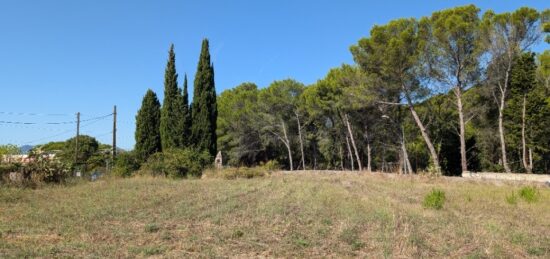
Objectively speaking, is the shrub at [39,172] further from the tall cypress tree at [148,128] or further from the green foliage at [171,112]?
the tall cypress tree at [148,128]

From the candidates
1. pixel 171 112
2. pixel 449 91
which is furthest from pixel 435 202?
pixel 171 112

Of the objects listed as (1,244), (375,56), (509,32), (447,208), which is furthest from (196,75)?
(1,244)

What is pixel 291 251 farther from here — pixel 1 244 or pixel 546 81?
pixel 546 81

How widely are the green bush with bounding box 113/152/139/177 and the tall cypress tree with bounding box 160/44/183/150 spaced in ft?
12.4

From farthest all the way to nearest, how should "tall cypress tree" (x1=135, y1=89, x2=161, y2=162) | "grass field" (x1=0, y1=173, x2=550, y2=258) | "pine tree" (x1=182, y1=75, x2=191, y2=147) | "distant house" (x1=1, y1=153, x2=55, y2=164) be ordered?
"tall cypress tree" (x1=135, y1=89, x2=161, y2=162), "pine tree" (x1=182, y1=75, x2=191, y2=147), "distant house" (x1=1, y1=153, x2=55, y2=164), "grass field" (x1=0, y1=173, x2=550, y2=258)

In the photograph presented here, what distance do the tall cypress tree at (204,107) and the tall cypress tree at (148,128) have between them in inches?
110

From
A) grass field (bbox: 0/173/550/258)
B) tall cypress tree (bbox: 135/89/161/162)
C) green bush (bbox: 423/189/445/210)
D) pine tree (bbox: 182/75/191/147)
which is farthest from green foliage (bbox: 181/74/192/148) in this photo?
green bush (bbox: 423/189/445/210)

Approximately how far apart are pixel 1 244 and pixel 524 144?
87.2 feet

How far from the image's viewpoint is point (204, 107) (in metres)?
30.6

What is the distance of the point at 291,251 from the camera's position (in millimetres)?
5590

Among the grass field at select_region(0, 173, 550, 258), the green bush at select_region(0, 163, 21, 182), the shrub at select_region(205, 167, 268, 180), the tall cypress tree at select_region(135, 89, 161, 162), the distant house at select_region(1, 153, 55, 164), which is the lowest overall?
the grass field at select_region(0, 173, 550, 258)

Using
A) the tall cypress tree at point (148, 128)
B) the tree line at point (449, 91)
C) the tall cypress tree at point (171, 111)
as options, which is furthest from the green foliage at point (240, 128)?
the tall cypress tree at point (171, 111)

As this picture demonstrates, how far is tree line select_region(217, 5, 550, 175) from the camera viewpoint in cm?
2417

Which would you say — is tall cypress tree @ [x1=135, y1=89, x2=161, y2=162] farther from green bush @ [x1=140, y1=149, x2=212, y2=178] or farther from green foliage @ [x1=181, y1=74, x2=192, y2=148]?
green bush @ [x1=140, y1=149, x2=212, y2=178]
